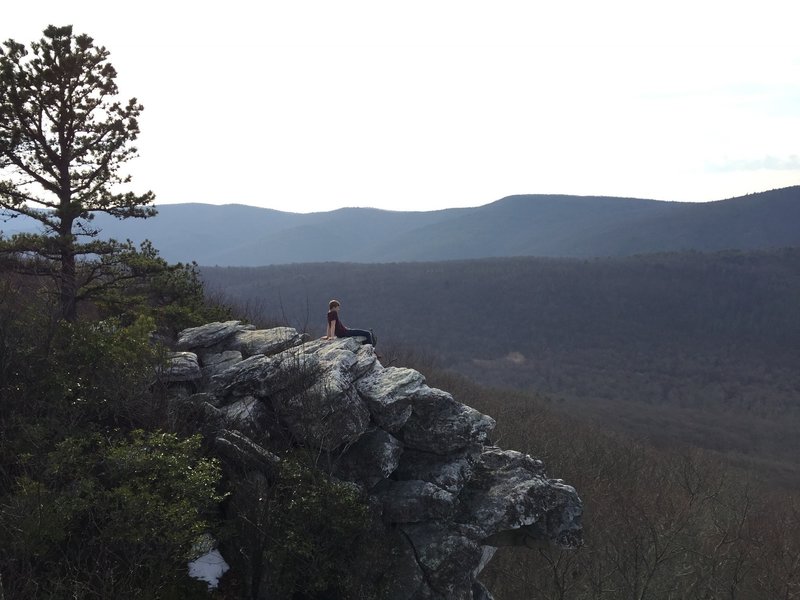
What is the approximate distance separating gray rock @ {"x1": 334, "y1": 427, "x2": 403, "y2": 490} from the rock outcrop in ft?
0.09

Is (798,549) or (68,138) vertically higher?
(68,138)

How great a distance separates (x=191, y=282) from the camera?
26797mm

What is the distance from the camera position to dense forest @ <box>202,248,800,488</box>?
102188mm

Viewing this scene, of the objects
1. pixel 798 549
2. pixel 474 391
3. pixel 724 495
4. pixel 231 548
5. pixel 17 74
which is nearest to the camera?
pixel 231 548

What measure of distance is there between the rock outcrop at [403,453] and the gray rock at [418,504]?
0.09ft

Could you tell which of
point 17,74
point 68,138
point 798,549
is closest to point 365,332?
point 68,138

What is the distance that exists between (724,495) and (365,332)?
35.8 m

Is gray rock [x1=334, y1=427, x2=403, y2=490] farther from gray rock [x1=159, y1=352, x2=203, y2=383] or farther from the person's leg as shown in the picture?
gray rock [x1=159, y1=352, x2=203, y2=383]

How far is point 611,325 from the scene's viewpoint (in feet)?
478

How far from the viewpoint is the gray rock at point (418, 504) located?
15.3 metres

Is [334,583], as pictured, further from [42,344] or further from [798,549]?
[798,549]

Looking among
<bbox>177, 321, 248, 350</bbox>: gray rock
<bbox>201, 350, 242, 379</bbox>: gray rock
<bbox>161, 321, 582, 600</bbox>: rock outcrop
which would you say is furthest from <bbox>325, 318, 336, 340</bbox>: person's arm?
<bbox>177, 321, 248, 350</bbox>: gray rock

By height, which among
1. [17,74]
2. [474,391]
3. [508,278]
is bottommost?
[474,391]

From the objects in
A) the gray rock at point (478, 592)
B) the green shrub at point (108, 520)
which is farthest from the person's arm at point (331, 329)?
the gray rock at point (478, 592)
